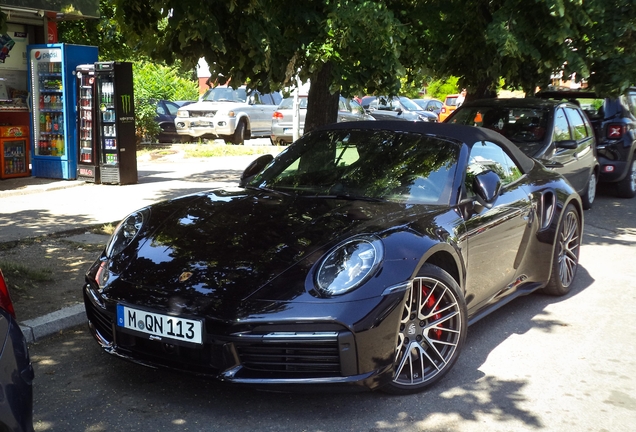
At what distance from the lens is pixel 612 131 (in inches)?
472

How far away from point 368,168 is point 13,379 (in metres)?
2.95

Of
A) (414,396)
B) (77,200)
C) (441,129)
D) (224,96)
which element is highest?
(224,96)

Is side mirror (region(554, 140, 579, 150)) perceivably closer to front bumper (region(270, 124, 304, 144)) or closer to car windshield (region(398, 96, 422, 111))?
front bumper (region(270, 124, 304, 144))

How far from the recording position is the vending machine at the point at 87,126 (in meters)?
12.8

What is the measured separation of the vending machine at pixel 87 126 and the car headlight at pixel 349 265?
955cm

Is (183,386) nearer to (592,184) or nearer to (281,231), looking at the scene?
(281,231)

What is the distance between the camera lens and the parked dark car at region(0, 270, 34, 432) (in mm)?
2641

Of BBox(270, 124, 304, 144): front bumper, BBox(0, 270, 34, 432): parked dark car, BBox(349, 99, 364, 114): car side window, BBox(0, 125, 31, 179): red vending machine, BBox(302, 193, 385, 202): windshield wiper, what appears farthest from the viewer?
BBox(349, 99, 364, 114): car side window

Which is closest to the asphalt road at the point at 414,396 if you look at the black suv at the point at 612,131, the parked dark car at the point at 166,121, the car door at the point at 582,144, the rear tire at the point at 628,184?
the car door at the point at 582,144

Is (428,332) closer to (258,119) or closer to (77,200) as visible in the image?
(77,200)

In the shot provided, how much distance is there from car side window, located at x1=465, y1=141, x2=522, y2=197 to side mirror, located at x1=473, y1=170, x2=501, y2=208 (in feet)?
0.20

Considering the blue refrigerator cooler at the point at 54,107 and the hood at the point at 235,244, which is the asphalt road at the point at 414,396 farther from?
the blue refrigerator cooler at the point at 54,107

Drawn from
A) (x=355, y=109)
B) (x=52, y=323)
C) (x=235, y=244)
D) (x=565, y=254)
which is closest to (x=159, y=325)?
(x=235, y=244)

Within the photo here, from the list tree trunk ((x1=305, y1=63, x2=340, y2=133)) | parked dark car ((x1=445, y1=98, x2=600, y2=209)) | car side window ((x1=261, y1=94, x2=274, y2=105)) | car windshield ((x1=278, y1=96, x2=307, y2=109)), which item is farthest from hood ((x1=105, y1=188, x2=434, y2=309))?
car side window ((x1=261, y1=94, x2=274, y2=105))
